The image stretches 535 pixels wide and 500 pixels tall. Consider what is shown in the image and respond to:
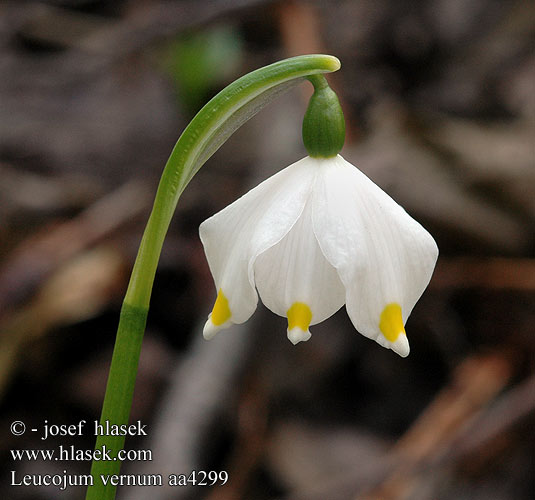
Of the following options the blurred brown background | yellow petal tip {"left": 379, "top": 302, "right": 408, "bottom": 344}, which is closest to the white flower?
yellow petal tip {"left": 379, "top": 302, "right": 408, "bottom": 344}

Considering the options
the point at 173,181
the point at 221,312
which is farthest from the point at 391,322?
the point at 173,181

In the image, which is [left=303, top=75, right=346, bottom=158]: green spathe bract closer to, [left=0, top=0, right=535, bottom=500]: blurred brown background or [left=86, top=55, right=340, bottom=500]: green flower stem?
[left=86, top=55, right=340, bottom=500]: green flower stem

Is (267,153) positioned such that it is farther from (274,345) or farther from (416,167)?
(274,345)

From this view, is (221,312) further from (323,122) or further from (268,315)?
(268,315)

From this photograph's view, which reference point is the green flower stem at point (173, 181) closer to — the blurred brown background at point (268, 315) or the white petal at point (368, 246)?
the white petal at point (368, 246)

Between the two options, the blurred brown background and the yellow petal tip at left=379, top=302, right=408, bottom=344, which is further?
the blurred brown background

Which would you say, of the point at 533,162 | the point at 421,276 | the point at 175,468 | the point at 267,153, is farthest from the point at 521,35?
the point at 421,276
